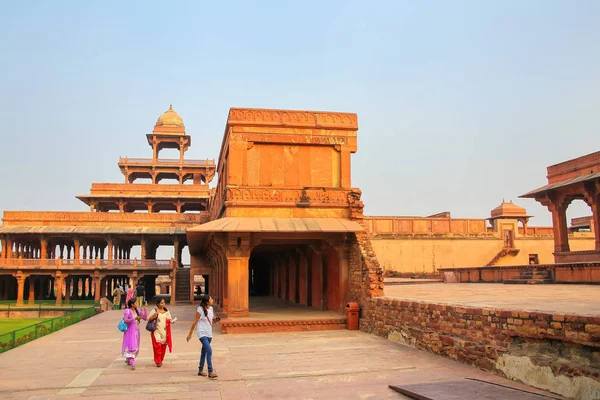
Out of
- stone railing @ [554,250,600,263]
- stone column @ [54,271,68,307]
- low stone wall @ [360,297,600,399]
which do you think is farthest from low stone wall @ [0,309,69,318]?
stone railing @ [554,250,600,263]

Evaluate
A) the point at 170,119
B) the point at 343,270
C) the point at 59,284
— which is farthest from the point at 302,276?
the point at 170,119

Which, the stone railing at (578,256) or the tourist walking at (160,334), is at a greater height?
the stone railing at (578,256)

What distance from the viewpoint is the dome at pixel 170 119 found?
174ft

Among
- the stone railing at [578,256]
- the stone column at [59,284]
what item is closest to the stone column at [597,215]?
the stone railing at [578,256]

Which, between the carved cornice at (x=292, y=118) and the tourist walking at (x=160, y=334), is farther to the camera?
the carved cornice at (x=292, y=118)

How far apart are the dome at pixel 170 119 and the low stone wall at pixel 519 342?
4615 centimetres

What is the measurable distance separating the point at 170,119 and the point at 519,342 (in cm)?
5037

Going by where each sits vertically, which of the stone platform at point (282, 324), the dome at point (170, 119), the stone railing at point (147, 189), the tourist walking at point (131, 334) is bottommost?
the stone platform at point (282, 324)

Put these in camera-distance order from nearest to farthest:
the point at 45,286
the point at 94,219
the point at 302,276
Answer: the point at 302,276 → the point at 94,219 → the point at 45,286

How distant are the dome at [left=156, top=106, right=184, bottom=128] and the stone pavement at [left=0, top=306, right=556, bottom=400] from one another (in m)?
42.7

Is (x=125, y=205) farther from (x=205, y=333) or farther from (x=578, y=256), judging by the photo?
(x=205, y=333)

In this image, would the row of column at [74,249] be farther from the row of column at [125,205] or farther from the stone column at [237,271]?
the stone column at [237,271]

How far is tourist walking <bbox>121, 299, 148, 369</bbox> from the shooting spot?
910 centimetres

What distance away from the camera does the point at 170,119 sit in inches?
2103
